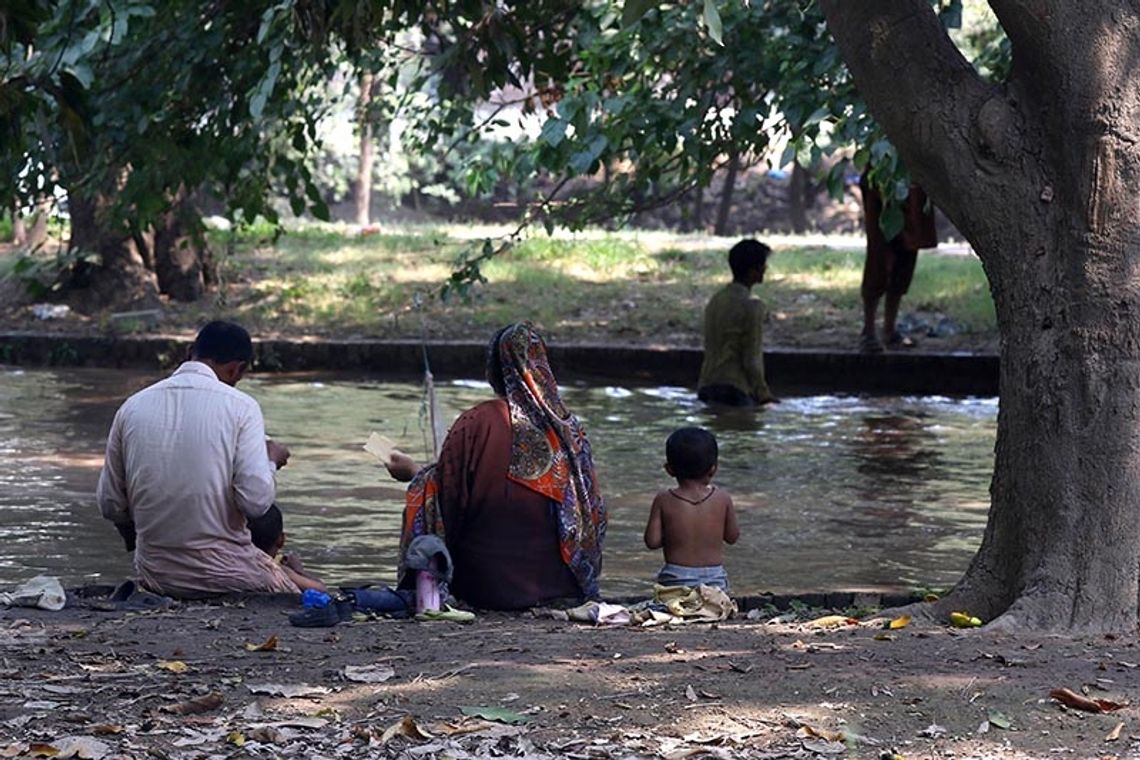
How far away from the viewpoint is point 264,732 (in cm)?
519

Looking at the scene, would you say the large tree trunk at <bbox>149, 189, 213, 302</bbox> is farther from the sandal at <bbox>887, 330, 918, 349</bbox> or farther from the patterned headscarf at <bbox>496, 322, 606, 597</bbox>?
the patterned headscarf at <bbox>496, 322, 606, 597</bbox>

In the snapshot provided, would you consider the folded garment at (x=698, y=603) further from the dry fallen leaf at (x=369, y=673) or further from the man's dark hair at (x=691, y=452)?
the dry fallen leaf at (x=369, y=673)

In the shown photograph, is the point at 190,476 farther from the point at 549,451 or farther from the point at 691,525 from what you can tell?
the point at 691,525

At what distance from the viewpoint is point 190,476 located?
7340mm

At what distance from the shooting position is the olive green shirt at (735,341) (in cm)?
1415

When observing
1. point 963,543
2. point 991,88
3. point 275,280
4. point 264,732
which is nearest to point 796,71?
point 963,543

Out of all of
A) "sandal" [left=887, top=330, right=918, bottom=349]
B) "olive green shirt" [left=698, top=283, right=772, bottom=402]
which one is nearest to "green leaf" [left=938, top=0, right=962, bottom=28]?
"olive green shirt" [left=698, top=283, right=772, bottom=402]

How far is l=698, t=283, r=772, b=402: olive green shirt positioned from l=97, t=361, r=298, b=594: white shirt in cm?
711

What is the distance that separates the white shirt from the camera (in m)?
7.36

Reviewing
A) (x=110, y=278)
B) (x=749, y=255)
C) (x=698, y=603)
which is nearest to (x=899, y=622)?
(x=698, y=603)

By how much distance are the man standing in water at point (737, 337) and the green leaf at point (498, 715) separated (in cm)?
895

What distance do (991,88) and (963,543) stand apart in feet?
13.0

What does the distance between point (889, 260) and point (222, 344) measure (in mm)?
10127

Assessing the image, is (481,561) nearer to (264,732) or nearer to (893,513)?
(264,732)
